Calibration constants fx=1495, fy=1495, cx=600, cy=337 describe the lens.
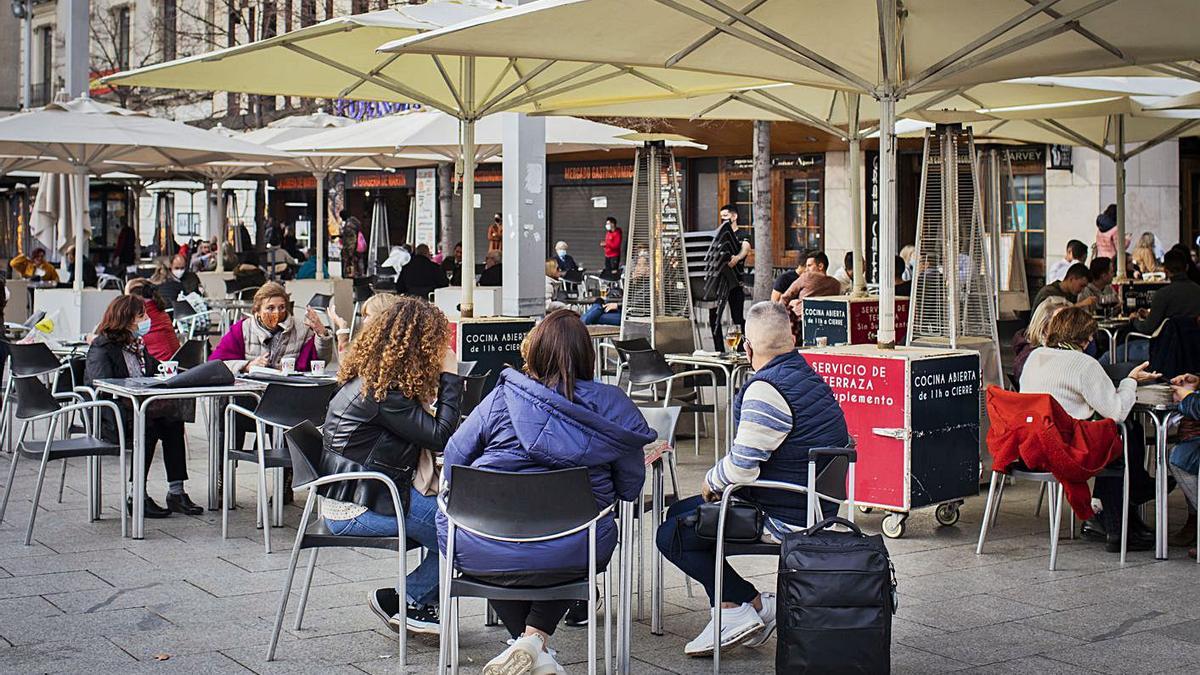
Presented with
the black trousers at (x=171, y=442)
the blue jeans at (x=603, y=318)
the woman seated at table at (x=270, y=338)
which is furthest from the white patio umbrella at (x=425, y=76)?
the blue jeans at (x=603, y=318)

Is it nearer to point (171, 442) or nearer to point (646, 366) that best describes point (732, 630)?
point (171, 442)

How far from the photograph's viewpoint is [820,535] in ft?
18.0

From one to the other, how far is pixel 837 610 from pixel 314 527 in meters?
2.26

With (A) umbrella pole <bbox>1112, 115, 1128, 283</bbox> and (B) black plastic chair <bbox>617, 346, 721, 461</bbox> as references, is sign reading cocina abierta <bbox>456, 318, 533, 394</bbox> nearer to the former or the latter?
(B) black plastic chair <bbox>617, 346, 721, 461</bbox>

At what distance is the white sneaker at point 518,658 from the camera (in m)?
5.44

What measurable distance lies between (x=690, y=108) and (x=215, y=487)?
6135 mm

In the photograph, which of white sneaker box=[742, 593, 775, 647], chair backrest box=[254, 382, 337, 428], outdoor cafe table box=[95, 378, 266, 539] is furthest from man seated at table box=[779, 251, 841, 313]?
white sneaker box=[742, 593, 775, 647]

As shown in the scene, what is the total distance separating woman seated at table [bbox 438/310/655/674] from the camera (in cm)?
538

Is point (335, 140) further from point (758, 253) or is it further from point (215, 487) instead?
point (215, 487)

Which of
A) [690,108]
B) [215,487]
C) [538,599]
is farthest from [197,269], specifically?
[538,599]

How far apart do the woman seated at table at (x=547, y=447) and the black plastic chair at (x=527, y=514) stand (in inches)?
2.1

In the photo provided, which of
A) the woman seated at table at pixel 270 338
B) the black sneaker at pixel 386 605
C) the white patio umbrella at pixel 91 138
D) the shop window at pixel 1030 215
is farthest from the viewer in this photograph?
the shop window at pixel 1030 215

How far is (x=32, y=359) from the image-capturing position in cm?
1034

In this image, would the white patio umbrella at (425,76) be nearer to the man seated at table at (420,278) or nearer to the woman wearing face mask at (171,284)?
the woman wearing face mask at (171,284)
